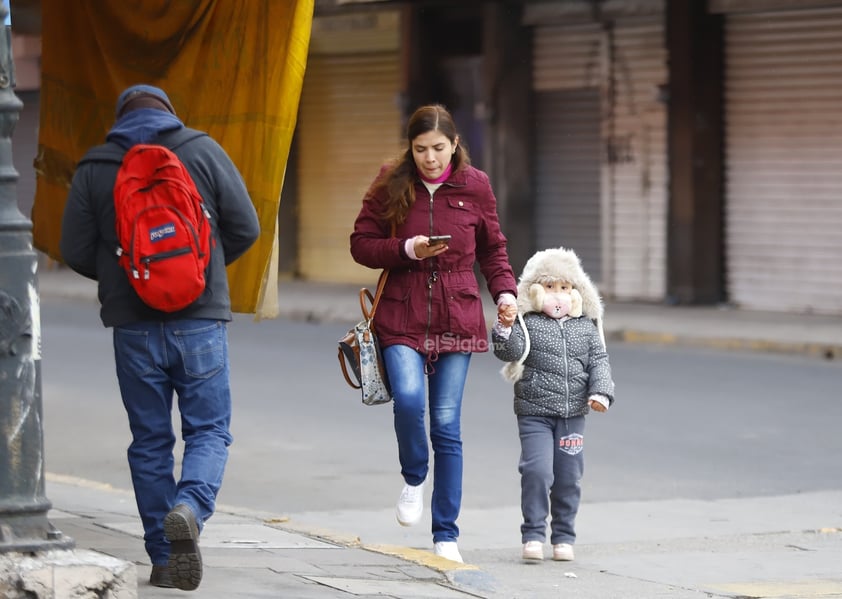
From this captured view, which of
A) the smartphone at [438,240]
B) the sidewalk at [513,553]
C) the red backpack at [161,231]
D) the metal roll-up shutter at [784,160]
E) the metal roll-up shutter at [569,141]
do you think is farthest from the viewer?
the metal roll-up shutter at [569,141]

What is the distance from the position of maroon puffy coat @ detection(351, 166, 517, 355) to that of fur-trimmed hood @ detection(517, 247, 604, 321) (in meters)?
0.23

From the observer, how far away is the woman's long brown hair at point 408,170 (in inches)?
287

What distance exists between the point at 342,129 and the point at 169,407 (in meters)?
19.5

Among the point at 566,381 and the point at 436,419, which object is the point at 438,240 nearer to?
the point at 436,419

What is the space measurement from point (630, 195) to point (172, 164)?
1584 cm

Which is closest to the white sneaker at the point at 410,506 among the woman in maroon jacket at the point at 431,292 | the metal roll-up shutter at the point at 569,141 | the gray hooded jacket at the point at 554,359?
the woman in maroon jacket at the point at 431,292

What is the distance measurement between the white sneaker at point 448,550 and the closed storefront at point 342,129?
17323 millimetres

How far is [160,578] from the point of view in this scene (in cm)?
629

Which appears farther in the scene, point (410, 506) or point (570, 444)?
point (570, 444)

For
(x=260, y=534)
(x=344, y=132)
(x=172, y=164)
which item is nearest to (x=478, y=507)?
(x=260, y=534)

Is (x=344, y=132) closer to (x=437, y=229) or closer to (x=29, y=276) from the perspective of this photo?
(x=437, y=229)

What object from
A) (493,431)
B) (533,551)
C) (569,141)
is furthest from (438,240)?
(569,141)

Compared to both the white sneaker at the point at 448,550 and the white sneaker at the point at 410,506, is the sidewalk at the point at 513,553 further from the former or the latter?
the white sneaker at the point at 410,506

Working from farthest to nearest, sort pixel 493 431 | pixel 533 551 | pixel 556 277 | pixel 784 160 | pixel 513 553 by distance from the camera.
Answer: pixel 784 160, pixel 493 431, pixel 513 553, pixel 556 277, pixel 533 551
